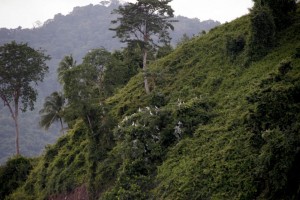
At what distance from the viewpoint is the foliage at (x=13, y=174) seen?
30594 mm

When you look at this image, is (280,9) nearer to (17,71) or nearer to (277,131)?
(277,131)

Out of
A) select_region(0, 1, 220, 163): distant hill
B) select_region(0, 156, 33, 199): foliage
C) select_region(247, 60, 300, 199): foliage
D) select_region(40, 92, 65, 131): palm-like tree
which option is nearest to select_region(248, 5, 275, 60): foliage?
select_region(247, 60, 300, 199): foliage

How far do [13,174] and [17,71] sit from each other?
42.9 ft

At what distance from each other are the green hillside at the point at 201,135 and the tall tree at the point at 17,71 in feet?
45.6

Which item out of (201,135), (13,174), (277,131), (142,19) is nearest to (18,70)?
(13,174)

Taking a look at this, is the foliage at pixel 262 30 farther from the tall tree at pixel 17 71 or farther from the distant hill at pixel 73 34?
the distant hill at pixel 73 34

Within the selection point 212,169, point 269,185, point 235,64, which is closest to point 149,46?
point 235,64

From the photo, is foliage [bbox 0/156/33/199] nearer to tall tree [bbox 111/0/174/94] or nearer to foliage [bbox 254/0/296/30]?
tall tree [bbox 111/0/174/94]

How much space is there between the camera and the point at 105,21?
187 metres

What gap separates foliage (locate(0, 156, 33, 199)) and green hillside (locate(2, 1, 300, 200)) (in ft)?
6.87

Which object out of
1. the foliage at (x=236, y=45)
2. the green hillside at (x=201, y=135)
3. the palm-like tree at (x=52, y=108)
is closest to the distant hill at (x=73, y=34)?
the palm-like tree at (x=52, y=108)

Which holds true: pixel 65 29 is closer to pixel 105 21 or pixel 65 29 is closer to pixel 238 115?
pixel 105 21

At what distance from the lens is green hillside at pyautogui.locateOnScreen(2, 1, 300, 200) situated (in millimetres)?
Result: 11766

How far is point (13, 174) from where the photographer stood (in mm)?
31562
